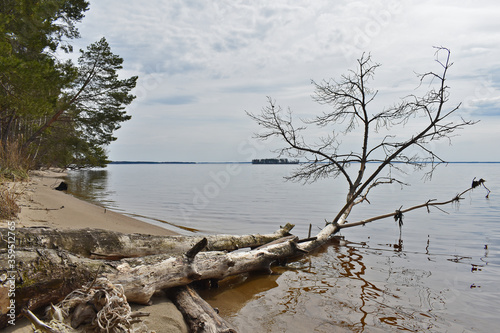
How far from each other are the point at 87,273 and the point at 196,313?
1.27 m

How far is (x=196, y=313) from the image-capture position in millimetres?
3891

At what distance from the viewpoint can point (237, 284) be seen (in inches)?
229

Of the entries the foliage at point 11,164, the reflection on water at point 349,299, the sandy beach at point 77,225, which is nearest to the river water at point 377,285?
the reflection on water at point 349,299

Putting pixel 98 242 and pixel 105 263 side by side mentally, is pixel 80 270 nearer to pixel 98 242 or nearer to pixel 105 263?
pixel 105 263

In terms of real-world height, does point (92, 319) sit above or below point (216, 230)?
above

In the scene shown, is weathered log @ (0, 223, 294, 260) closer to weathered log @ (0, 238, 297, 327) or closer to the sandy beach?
weathered log @ (0, 238, 297, 327)

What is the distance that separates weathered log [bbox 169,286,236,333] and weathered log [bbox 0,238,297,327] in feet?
0.46

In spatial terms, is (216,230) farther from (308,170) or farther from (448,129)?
(448,129)

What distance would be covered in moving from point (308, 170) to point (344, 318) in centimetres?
578

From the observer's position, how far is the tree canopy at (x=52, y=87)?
44.7 feet

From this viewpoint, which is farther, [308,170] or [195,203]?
[195,203]

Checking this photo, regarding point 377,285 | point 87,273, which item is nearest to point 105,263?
point 87,273

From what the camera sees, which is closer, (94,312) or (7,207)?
(94,312)

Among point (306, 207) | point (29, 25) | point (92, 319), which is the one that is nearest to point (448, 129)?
point (92, 319)
